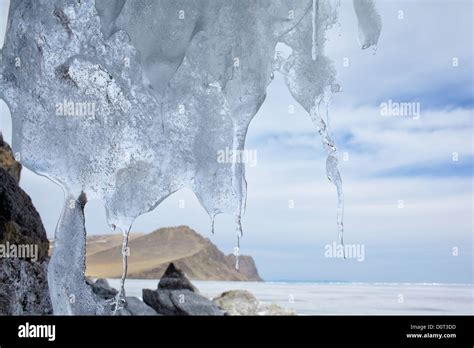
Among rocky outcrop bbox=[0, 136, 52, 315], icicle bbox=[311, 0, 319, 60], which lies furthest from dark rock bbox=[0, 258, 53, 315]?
icicle bbox=[311, 0, 319, 60]

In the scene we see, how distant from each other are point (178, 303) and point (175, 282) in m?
0.89

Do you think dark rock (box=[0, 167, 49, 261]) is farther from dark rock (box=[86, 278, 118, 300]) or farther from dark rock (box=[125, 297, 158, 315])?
dark rock (box=[86, 278, 118, 300])

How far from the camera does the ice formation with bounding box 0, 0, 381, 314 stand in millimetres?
5000

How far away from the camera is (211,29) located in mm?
5297

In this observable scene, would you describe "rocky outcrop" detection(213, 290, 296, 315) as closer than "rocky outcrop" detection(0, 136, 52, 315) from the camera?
No

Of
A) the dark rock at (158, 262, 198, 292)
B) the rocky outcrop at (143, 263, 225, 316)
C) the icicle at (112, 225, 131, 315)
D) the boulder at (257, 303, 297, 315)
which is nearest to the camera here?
the icicle at (112, 225, 131, 315)

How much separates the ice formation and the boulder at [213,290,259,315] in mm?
2317

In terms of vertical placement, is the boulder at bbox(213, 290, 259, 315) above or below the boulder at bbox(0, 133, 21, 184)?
below

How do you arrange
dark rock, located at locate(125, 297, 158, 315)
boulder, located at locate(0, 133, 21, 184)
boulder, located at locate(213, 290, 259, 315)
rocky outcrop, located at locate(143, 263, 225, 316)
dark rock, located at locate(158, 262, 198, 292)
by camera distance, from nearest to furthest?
boulder, located at locate(0, 133, 21, 184) → dark rock, located at locate(125, 297, 158, 315) → rocky outcrop, located at locate(143, 263, 225, 316) → boulder, located at locate(213, 290, 259, 315) → dark rock, located at locate(158, 262, 198, 292)

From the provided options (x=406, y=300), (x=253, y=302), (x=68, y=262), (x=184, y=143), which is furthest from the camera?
(x=406, y=300)

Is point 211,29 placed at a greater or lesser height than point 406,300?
greater
